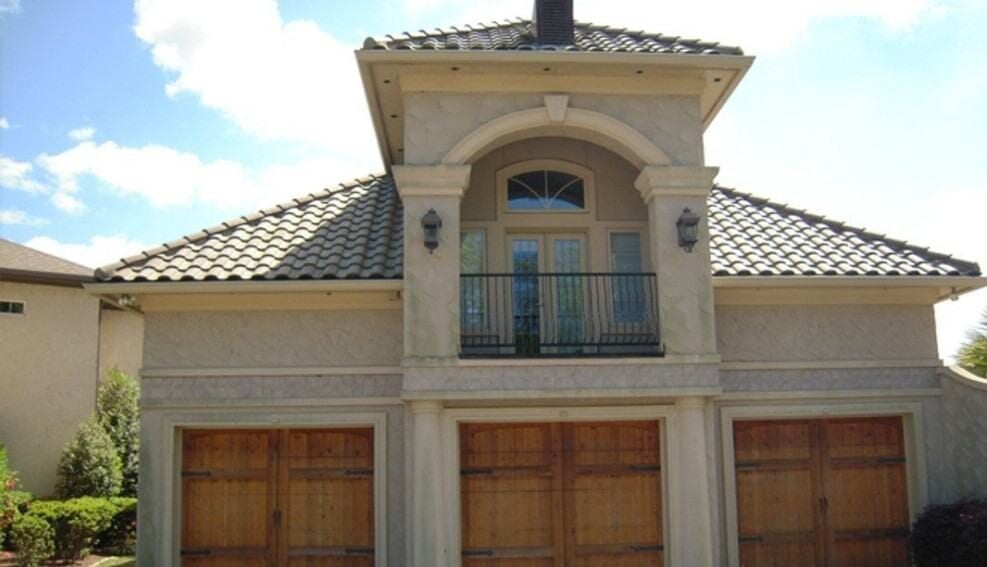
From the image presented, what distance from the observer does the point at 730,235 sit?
12.8 m

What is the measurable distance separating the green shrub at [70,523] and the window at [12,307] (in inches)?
222

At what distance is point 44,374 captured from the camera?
1942cm

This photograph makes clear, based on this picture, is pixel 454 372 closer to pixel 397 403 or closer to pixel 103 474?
pixel 397 403

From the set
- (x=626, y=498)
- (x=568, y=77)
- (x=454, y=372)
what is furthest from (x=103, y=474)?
(x=568, y=77)

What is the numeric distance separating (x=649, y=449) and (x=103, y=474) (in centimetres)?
1314

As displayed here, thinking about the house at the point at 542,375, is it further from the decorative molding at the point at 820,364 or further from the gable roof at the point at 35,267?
A: the gable roof at the point at 35,267

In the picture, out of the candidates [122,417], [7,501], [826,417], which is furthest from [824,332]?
[122,417]

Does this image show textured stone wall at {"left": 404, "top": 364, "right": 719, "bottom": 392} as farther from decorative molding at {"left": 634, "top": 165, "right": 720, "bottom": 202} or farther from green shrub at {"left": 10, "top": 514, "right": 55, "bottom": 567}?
green shrub at {"left": 10, "top": 514, "right": 55, "bottom": 567}

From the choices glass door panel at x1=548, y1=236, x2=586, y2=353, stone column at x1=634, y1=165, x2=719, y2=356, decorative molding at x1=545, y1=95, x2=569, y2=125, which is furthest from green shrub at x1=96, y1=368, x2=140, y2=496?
stone column at x1=634, y1=165, x2=719, y2=356

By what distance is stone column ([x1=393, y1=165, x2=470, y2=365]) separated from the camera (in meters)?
10.8

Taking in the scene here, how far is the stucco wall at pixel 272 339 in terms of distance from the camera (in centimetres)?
1130

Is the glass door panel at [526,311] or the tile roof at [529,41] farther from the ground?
the tile roof at [529,41]

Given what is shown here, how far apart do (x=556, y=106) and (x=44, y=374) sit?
14.9m

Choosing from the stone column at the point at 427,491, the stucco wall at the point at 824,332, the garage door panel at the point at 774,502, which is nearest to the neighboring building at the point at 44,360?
the stone column at the point at 427,491
